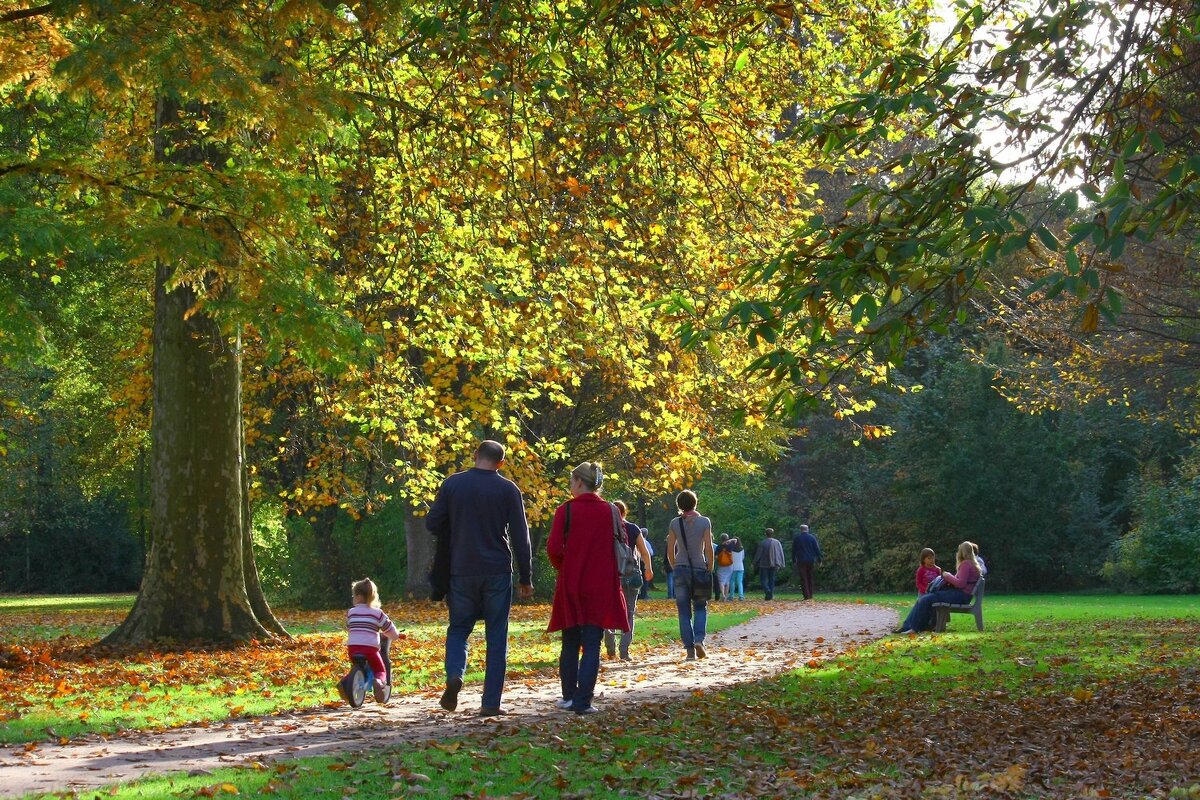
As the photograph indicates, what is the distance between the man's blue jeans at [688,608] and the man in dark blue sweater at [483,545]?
5099 mm

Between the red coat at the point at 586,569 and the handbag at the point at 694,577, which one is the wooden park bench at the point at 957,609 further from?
the red coat at the point at 586,569

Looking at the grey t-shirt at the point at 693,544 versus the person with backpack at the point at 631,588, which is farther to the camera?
the person with backpack at the point at 631,588

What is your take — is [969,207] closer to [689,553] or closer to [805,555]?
[689,553]

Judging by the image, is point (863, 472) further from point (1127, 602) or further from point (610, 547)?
point (610, 547)

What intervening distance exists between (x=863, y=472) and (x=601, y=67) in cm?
3053

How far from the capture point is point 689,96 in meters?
14.2

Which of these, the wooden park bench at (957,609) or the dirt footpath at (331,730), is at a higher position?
the wooden park bench at (957,609)

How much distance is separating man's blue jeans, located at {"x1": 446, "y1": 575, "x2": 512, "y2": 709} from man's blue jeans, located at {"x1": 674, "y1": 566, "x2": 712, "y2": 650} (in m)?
4.97

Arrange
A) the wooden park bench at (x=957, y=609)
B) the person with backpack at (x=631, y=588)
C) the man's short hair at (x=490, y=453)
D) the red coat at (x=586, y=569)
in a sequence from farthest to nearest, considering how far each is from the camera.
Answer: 1. the wooden park bench at (x=957, y=609)
2. the person with backpack at (x=631, y=588)
3. the red coat at (x=586, y=569)
4. the man's short hair at (x=490, y=453)

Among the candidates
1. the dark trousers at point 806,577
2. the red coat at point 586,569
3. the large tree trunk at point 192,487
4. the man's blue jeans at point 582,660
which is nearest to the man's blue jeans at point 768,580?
the dark trousers at point 806,577

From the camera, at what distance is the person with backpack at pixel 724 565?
105 feet

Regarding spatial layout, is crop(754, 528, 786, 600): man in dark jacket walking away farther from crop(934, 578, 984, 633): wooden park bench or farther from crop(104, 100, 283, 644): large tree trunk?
crop(104, 100, 283, 644): large tree trunk

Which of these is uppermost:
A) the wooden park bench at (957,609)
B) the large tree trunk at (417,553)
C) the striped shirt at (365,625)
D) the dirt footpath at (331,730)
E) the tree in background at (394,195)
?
the tree in background at (394,195)

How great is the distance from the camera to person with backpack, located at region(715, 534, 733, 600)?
105 feet
